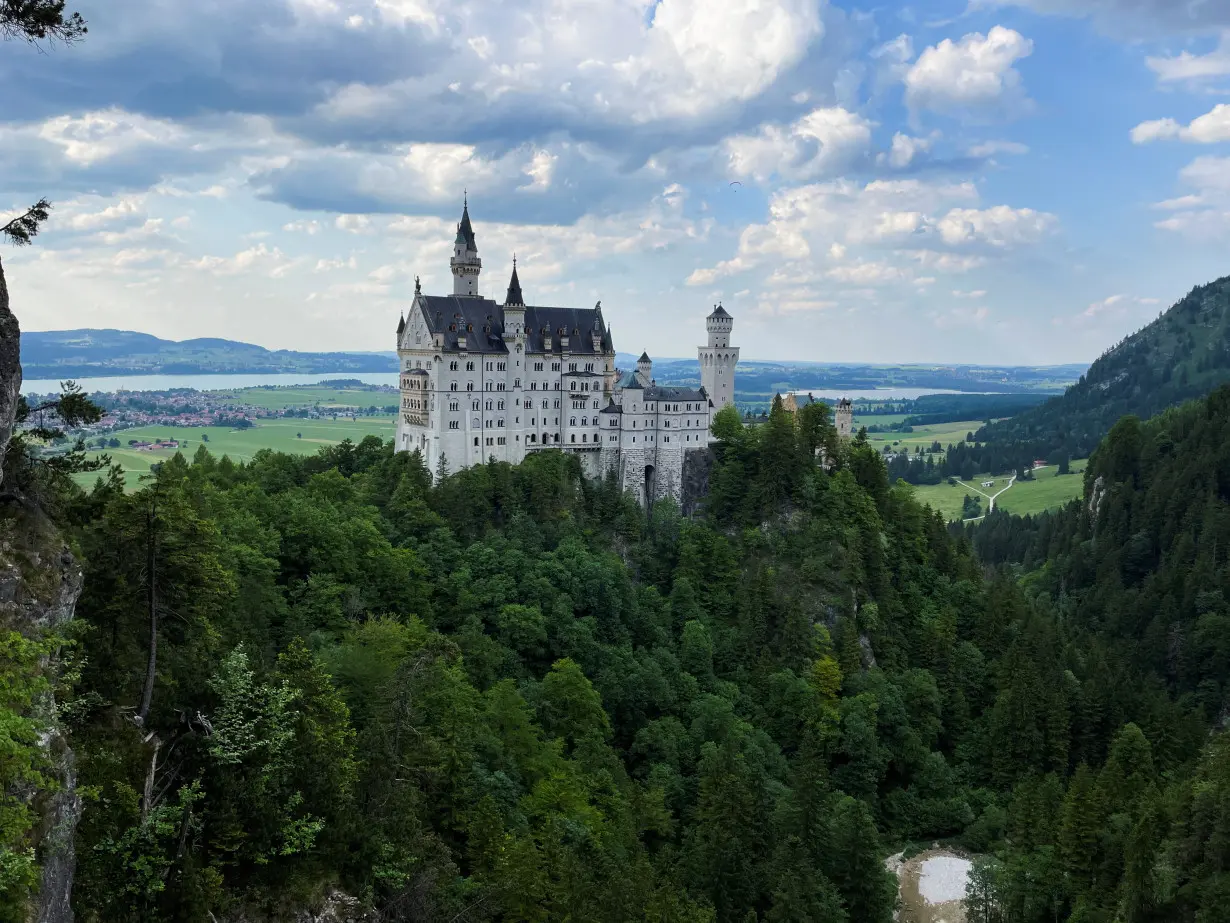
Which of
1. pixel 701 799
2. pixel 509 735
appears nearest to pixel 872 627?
pixel 701 799

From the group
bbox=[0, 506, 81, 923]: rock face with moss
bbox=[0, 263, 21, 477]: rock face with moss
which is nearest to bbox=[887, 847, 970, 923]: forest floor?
bbox=[0, 506, 81, 923]: rock face with moss

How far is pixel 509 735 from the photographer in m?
55.4

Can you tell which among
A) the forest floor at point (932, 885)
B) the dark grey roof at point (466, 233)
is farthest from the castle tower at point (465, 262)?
the forest floor at point (932, 885)

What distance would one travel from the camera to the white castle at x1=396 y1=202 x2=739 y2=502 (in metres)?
90.9

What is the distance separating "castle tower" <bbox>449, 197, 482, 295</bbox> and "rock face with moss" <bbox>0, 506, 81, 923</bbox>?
229ft

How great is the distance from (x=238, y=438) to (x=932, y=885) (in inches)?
4970

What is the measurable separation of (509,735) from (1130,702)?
186 feet

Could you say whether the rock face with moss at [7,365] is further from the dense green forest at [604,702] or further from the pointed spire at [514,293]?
the pointed spire at [514,293]

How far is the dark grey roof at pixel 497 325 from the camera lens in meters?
91.4

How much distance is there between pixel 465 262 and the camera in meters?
97.2

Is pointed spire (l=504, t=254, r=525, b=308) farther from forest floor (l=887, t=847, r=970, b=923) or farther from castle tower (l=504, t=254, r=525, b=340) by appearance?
forest floor (l=887, t=847, r=970, b=923)

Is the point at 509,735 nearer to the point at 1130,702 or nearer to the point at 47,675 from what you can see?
the point at 47,675

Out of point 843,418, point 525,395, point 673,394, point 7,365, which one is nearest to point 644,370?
point 673,394

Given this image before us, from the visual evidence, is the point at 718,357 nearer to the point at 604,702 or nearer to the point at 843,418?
the point at 843,418
